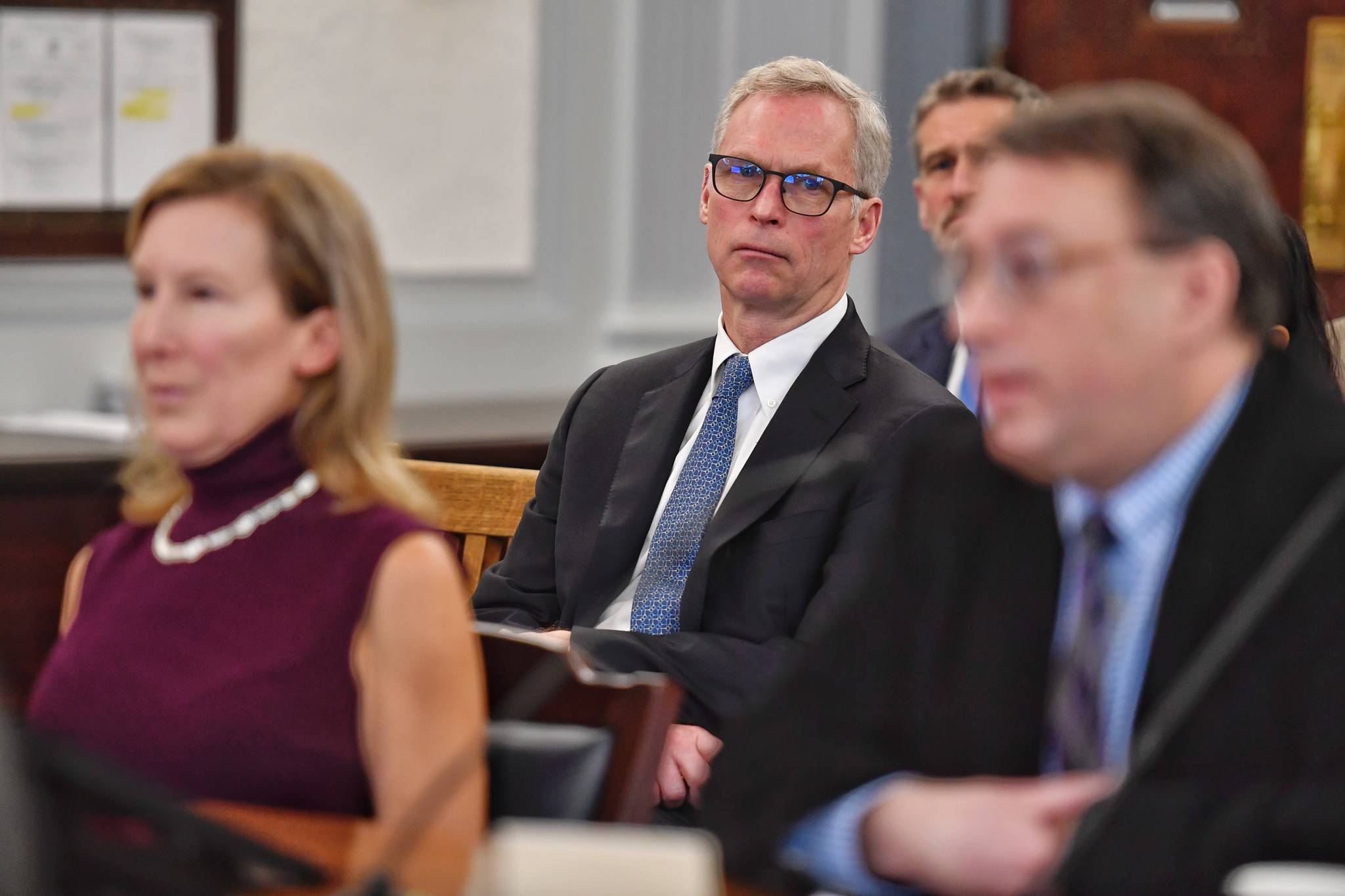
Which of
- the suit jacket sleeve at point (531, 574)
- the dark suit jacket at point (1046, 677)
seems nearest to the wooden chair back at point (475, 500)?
the suit jacket sleeve at point (531, 574)

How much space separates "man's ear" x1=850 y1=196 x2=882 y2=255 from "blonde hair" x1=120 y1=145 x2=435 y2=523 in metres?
1.31

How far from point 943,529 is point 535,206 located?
10.1 ft

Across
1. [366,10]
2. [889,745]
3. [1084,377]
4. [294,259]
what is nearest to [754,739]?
[889,745]

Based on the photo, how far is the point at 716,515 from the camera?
2.42 m

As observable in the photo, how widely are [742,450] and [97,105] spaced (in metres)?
1.93

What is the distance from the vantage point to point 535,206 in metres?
4.44

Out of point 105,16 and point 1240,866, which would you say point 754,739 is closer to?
point 1240,866

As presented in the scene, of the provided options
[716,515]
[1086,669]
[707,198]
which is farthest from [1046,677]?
[707,198]

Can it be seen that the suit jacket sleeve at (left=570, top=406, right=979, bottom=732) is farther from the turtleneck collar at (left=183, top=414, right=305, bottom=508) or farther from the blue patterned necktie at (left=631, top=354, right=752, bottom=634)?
the turtleneck collar at (left=183, top=414, right=305, bottom=508)

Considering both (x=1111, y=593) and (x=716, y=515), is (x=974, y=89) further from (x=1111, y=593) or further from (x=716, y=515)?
(x=1111, y=593)

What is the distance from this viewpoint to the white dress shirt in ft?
8.25

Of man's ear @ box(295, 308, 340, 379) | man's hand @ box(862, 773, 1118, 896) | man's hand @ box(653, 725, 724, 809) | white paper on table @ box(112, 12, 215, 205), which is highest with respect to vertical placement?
white paper on table @ box(112, 12, 215, 205)

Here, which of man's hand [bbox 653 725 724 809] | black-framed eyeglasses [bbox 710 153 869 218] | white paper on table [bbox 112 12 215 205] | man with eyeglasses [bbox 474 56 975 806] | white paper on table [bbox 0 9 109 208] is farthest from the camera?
white paper on table [bbox 112 12 215 205]

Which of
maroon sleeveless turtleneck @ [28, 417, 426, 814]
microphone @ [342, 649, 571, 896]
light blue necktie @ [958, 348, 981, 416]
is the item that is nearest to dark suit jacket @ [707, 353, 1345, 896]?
microphone @ [342, 649, 571, 896]
